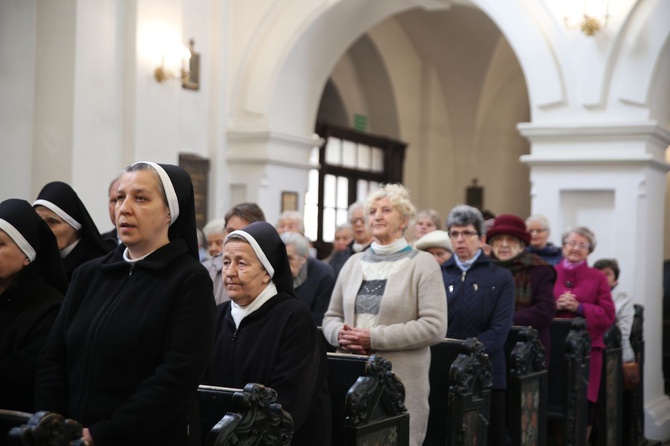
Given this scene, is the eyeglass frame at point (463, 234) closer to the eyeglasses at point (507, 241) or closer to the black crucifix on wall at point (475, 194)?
the eyeglasses at point (507, 241)

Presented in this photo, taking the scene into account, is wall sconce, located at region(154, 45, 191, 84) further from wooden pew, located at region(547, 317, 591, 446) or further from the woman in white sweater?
the woman in white sweater

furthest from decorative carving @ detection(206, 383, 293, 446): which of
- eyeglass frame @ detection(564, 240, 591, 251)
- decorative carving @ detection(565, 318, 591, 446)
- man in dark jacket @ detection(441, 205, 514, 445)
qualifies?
eyeglass frame @ detection(564, 240, 591, 251)

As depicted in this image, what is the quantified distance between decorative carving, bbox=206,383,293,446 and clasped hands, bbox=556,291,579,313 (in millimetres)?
4005

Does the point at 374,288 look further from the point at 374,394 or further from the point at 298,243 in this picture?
the point at 298,243

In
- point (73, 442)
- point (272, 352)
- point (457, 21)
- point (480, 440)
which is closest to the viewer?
point (73, 442)

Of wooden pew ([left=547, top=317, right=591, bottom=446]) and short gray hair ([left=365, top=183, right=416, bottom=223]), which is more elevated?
short gray hair ([left=365, top=183, right=416, bottom=223])

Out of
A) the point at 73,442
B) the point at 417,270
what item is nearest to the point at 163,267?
the point at 73,442

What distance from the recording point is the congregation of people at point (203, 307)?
9.67 feet

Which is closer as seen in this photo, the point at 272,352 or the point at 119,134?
the point at 272,352

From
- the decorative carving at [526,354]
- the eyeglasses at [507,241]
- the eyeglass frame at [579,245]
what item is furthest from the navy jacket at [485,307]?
the eyeglass frame at [579,245]

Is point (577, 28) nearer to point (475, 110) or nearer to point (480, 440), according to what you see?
point (480, 440)

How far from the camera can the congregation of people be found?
9.67 ft

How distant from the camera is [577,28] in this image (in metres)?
8.87

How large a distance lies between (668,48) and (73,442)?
24.5 ft
